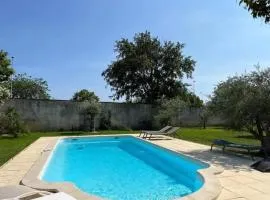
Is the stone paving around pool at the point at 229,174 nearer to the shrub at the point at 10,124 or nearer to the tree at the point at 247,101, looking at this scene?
the tree at the point at 247,101

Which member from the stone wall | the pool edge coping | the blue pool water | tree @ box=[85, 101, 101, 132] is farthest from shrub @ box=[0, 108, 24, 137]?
the pool edge coping

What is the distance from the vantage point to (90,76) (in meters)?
33.7

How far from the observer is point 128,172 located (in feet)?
34.9

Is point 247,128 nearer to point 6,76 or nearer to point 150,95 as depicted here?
point 6,76

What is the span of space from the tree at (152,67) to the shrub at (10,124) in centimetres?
1309

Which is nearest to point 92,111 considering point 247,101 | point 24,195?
point 247,101

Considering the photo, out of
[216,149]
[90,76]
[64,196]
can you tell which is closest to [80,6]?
[216,149]

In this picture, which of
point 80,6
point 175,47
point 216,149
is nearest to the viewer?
point 216,149

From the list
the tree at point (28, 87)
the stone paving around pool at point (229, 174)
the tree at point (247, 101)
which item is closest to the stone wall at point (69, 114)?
the tree at point (247, 101)

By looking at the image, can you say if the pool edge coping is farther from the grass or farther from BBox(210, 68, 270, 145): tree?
the grass

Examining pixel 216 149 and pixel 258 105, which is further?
pixel 216 149

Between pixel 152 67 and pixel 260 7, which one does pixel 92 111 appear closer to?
pixel 152 67

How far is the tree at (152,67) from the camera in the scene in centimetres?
3025

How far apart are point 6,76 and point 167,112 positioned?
11.6 meters
